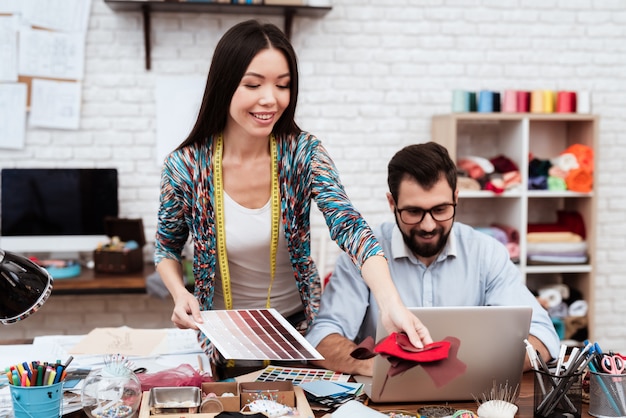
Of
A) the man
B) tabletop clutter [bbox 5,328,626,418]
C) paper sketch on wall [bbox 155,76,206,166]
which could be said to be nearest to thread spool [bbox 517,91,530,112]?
paper sketch on wall [bbox 155,76,206,166]

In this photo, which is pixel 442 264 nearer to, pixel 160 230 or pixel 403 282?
pixel 403 282

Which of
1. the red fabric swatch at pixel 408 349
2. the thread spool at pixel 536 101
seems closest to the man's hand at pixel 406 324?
the red fabric swatch at pixel 408 349

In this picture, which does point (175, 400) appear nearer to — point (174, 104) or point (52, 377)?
point (52, 377)

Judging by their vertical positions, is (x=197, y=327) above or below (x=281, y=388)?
above

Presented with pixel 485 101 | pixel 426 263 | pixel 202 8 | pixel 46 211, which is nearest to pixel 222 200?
pixel 426 263

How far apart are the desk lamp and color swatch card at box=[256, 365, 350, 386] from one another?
2.09ft

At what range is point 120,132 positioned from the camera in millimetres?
3760

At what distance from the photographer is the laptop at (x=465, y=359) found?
4.64ft

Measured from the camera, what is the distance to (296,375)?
5.50ft

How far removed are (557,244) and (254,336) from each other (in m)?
2.74

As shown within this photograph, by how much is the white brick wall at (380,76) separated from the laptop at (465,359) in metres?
2.45

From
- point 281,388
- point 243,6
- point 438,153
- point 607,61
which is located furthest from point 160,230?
point 607,61

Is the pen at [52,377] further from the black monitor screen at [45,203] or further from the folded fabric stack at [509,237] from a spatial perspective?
the folded fabric stack at [509,237]

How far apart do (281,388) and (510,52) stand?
3.11 metres
